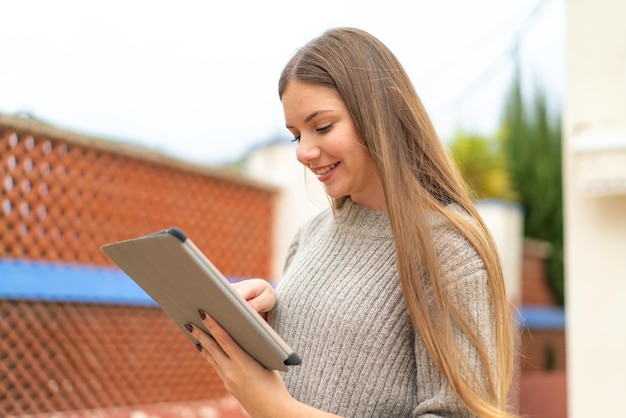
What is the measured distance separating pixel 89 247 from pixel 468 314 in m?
3.92

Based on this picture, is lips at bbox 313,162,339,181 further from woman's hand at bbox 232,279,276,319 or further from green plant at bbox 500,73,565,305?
green plant at bbox 500,73,565,305

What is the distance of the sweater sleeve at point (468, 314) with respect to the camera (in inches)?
54.4

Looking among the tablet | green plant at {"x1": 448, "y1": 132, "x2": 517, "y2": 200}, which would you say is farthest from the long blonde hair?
green plant at {"x1": 448, "y1": 132, "x2": 517, "y2": 200}

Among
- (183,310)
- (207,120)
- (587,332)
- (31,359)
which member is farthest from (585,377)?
(207,120)

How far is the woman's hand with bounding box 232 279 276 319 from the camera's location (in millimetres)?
1647

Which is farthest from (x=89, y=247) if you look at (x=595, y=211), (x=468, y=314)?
(x=468, y=314)

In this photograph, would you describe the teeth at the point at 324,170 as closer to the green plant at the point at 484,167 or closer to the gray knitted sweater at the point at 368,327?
the gray knitted sweater at the point at 368,327

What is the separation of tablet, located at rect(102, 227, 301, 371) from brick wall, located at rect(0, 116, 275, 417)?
3.26m

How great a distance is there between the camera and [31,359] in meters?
4.47

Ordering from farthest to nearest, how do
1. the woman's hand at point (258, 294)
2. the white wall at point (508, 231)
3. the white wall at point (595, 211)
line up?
the white wall at point (508, 231) < the white wall at point (595, 211) < the woman's hand at point (258, 294)

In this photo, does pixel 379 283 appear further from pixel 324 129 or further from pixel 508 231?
pixel 508 231

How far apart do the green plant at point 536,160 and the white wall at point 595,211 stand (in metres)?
7.44

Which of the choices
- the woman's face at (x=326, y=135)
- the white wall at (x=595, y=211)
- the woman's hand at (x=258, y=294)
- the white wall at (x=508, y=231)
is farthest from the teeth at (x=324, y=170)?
the white wall at (x=508, y=231)

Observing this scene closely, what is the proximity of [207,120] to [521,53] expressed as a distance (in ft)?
18.6
